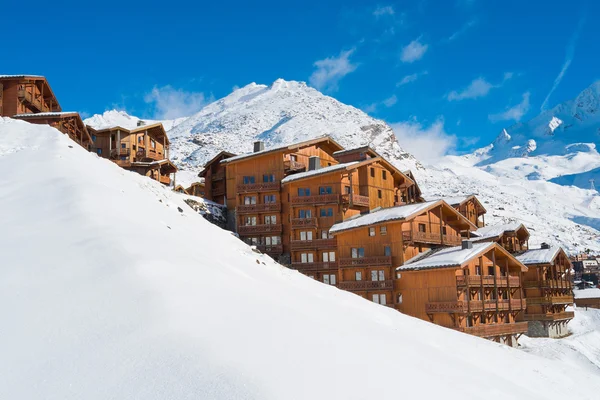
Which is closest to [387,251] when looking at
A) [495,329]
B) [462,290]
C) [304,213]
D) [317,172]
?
[462,290]

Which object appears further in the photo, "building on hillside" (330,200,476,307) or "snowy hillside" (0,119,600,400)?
"building on hillside" (330,200,476,307)

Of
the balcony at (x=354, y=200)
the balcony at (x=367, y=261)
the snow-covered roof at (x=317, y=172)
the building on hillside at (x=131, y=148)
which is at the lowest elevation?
the balcony at (x=367, y=261)

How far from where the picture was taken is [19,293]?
1555 cm

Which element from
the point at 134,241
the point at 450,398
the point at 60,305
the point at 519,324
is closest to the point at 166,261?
the point at 134,241

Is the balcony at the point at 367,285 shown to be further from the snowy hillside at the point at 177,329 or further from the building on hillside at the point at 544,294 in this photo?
the building on hillside at the point at 544,294

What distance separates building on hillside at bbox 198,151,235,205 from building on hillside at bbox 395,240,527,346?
Result: 2994cm

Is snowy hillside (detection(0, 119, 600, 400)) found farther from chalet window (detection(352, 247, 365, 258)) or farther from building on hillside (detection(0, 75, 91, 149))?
building on hillside (detection(0, 75, 91, 149))

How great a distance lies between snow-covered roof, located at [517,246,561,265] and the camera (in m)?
60.4

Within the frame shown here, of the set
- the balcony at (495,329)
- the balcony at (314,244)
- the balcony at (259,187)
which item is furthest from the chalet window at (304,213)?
the balcony at (495,329)

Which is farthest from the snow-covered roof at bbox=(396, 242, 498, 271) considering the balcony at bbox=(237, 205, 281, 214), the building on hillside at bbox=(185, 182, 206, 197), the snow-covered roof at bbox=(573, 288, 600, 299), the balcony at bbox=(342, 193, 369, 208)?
the building on hillside at bbox=(185, 182, 206, 197)

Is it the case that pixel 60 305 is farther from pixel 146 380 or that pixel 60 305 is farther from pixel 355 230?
pixel 355 230

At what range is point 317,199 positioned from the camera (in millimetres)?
54781

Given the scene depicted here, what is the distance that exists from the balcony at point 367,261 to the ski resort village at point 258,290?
15 centimetres

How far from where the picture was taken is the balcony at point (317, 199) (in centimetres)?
5400
